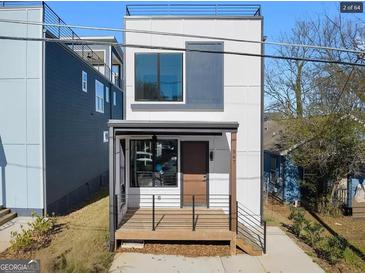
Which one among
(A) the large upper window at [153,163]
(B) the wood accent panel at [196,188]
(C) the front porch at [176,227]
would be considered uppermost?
(A) the large upper window at [153,163]

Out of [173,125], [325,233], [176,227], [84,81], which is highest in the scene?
[84,81]

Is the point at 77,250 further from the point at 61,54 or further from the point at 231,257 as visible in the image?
the point at 61,54

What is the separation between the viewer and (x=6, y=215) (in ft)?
36.4

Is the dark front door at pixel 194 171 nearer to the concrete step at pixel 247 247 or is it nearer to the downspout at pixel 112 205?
the concrete step at pixel 247 247

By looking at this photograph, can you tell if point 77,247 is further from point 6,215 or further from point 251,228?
point 251,228

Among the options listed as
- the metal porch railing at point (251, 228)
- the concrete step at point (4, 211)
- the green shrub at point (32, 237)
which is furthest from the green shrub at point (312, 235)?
the concrete step at point (4, 211)

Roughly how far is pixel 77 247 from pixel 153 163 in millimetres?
3879

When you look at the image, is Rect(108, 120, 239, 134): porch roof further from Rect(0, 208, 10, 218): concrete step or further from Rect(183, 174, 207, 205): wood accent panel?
Rect(0, 208, 10, 218): concrete step

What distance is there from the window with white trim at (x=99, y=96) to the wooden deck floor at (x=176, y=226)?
10.2 metres

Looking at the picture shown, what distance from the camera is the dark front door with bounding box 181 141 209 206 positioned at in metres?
11.4

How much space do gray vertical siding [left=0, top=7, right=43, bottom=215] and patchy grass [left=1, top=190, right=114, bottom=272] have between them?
148 centimetres

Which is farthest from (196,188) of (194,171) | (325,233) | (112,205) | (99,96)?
(99,96)

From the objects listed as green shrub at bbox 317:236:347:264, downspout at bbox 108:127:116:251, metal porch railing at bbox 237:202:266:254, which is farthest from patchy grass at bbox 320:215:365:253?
downspout at bbox 108:127:116:251

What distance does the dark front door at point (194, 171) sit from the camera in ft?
37.4
